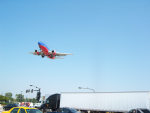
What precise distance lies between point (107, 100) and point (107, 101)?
12 centimetres

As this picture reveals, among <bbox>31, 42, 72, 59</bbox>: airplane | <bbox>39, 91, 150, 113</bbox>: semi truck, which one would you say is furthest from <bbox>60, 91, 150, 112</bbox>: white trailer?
<bbox>31, 42, 72, 59</bbox>: airplane

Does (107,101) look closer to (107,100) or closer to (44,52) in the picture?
(107,100)

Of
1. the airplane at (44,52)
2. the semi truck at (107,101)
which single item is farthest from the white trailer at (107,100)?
the airplane at (44,52)

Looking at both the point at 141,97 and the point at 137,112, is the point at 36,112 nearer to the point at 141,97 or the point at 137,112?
the point at 137,112

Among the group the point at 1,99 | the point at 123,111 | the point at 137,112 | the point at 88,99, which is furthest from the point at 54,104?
the point at 1,99

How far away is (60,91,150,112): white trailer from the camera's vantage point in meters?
19.7

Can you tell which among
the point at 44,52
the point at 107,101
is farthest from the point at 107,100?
the point at 44,52

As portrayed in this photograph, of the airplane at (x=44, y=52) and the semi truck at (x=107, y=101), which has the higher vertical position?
the airplane at (x=44, y=52)

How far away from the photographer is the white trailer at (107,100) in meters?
19.7

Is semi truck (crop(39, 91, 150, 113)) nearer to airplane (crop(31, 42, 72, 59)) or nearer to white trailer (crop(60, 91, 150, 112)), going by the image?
white trailer (crop(60, 91, 150, 112))

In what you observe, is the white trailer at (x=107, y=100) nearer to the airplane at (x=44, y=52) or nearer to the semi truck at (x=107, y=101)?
the semi truck at (x=107, y=101)

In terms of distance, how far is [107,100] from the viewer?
22266 mm

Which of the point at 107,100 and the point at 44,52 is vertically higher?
the point at 44,52

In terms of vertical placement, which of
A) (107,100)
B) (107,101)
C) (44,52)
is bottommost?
(107,101)
